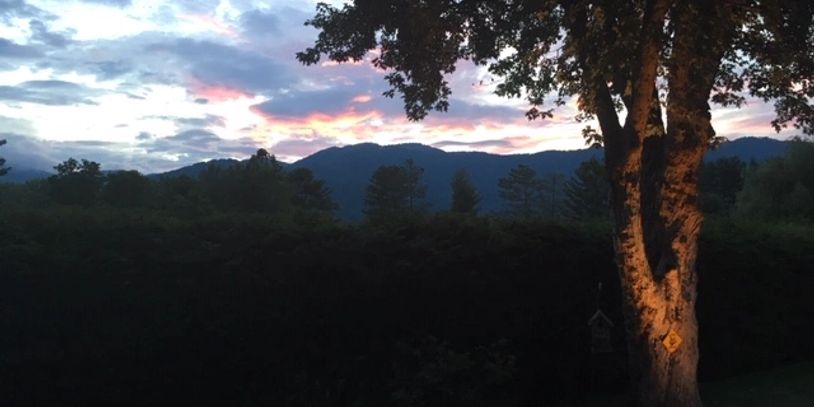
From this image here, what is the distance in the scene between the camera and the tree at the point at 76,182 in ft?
67.1

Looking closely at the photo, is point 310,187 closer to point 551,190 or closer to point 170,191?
point 551,190

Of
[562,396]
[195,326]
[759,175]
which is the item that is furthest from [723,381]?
[759,175]

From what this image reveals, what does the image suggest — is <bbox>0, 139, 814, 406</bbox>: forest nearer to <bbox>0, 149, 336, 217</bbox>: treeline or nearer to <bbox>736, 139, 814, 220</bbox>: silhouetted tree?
<bbox>0, 149, 336, 217</bbox>: treeline

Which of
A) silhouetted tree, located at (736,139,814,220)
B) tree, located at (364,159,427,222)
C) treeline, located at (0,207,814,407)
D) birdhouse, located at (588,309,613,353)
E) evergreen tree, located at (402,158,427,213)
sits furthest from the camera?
evergreen tree, located at (402,158,427,213)

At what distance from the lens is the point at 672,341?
A: 873 cm

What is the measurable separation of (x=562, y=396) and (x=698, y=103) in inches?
172

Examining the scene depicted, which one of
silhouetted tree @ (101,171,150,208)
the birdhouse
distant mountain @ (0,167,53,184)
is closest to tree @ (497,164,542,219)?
distant mountain @ (0,167,53,184)

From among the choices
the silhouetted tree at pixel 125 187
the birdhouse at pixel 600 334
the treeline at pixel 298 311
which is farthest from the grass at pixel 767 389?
the silhouetted tree at pixel 125 187

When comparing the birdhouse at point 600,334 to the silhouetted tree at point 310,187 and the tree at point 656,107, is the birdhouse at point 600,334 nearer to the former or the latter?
the tree at point 656,107

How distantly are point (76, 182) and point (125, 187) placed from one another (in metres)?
4.35

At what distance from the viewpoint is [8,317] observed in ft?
24.3

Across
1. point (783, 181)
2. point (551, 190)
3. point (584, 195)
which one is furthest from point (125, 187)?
point (551, 190)

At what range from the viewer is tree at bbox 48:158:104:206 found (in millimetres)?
20456

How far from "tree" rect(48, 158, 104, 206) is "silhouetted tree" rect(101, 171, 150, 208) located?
56cm
